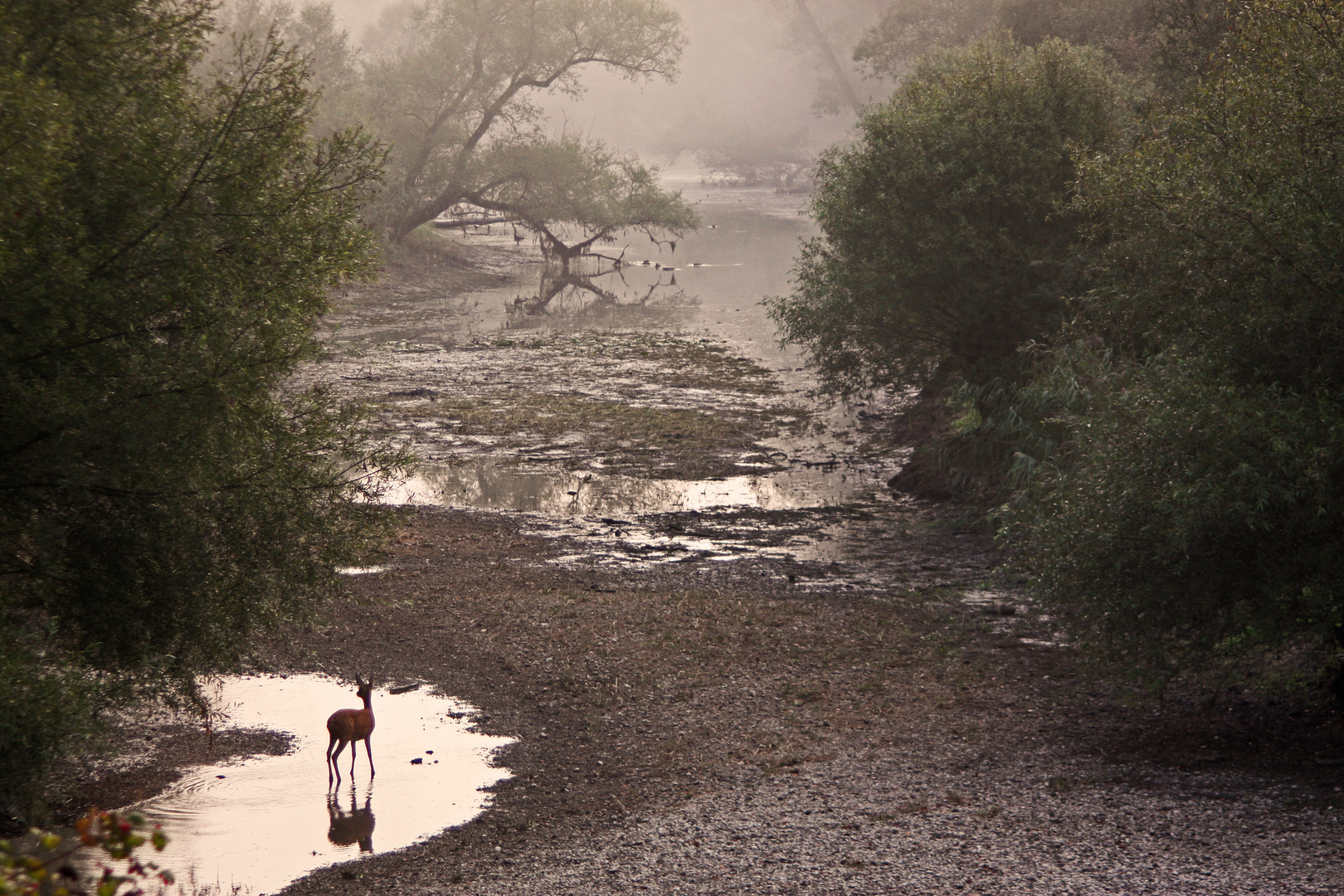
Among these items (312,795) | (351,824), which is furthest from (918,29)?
(351,824)

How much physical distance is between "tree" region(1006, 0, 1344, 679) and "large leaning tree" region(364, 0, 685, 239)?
127ft

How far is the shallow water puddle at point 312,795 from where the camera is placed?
8141 mm

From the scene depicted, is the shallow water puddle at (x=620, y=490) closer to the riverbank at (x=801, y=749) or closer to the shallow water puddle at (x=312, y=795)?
the riverbank at (x=801, y=749)

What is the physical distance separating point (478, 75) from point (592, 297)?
1103 cm

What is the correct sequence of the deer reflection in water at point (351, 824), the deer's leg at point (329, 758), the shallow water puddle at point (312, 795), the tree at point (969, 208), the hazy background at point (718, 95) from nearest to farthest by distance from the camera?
the shallow water puddle at point (312, 795) → the deer reflection in water at point (351, 824) → the deer's leg at point (329, 758) → the tree at point (969, 208) → the hazy background at point (718, 95)

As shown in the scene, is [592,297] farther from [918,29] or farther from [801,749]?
[801,749]

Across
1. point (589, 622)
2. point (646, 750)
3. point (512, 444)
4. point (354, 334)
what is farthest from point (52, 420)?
point (354, 334)

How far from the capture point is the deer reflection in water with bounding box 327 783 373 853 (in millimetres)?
8508

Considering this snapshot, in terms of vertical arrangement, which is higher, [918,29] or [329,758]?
[918,29]

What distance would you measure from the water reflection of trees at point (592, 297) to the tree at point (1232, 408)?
98.1ft

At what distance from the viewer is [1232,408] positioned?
9.27 m

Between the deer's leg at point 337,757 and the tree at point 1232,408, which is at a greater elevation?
the tree at point 1232,408

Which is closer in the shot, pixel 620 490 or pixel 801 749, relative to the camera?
pixel 801 749

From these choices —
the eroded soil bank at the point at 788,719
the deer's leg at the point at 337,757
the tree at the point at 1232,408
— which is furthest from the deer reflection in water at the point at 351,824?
the tree at the point at 1232,408
